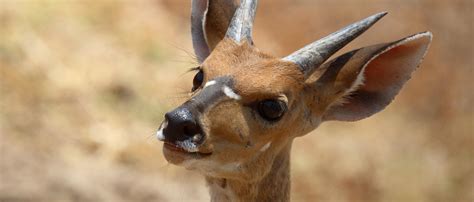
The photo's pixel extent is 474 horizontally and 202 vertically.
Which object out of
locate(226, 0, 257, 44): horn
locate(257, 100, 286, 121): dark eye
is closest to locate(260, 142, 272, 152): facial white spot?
locate(257, 100, 286, 121): dark eye

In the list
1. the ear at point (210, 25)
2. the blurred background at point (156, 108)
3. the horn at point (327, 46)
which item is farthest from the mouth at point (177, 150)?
the blurred background at point (156, 108)

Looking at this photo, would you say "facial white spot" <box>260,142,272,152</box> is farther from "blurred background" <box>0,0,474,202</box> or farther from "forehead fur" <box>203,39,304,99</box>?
"blurred background" <box>0,0,474,202</box>

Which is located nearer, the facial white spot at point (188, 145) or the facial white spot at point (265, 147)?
the facial white spot at point (188, 145)

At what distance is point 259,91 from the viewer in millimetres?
4934

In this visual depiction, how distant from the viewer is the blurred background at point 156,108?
32.3ft

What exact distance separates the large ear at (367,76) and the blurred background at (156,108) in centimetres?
398

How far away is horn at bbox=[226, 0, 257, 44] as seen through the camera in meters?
5.36

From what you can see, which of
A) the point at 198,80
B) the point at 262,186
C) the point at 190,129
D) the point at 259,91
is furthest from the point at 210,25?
the point at 190,129

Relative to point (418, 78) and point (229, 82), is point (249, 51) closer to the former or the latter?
point (229, 82)

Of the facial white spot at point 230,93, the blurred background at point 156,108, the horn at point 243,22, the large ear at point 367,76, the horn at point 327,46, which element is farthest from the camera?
the blurred background at point 156,108

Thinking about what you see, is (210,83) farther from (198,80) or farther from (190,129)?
(190,129)

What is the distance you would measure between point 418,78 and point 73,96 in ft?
14.6

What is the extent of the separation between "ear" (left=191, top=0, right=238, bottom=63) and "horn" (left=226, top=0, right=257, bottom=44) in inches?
8.8

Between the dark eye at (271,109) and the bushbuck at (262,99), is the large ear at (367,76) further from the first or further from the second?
the dark eye at (271,109)
